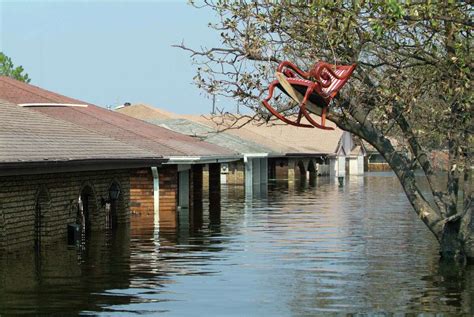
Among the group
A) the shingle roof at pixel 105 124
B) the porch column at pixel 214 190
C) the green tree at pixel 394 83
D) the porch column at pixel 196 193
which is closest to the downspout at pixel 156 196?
the shingle roof at pixel 105 124

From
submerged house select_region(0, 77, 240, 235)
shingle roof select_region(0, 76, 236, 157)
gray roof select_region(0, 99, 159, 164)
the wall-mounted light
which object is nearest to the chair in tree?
gray roof select_region(0, 99, 159, 164)

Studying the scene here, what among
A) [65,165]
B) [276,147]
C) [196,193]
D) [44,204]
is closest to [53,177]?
[44,204]

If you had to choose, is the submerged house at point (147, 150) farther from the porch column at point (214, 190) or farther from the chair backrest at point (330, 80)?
the chair backrest at point (330, 80)

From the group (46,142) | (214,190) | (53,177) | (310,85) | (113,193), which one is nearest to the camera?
(310,85)

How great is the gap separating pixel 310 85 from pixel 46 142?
874cm

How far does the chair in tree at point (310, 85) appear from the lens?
1659 centimetres

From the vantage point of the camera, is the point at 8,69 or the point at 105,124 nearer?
the point at 105,124

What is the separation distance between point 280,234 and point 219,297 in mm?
12152

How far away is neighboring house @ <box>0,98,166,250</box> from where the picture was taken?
69.2ft

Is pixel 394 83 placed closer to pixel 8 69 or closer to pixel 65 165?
pixel 65 165

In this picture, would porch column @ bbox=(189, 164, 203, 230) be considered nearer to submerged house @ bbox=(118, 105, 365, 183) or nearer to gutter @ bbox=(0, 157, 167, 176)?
submerged house @ bbox=(118, 105, 365, 183)

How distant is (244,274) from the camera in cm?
2028

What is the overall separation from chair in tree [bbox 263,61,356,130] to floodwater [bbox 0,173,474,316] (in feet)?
9.69

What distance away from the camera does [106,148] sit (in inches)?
1069
